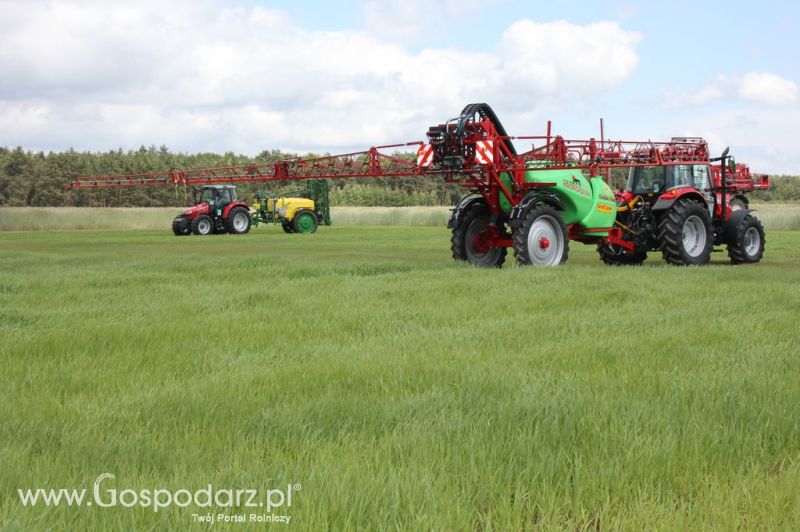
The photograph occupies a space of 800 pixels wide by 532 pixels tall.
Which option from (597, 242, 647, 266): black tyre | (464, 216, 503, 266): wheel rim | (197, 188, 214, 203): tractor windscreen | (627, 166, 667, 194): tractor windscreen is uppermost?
(197, 188, 214, 203): tractor windscreen

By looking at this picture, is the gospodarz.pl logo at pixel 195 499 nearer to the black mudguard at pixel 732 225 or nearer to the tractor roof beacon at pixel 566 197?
the tractor roof beacon at pixel 566 197

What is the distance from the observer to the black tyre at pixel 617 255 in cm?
1430

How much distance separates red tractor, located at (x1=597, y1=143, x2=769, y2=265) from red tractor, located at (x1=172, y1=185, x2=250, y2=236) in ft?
64.2

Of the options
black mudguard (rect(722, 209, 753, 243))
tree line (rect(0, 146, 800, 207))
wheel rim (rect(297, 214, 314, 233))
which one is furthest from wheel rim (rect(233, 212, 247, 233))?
tree line (rect(0, 146, 800, 207))

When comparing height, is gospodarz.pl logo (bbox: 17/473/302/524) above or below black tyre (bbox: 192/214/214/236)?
below

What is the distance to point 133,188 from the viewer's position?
69.8 metres

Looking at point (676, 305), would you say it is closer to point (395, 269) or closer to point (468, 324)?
point (468, 324)

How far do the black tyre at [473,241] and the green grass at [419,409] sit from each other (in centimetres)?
523

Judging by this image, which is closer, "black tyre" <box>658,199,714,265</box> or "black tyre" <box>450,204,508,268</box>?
"black tyre" <box>450,204,508,268</box>

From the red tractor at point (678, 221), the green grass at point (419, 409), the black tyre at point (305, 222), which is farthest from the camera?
the black tyre at point (305, 222)

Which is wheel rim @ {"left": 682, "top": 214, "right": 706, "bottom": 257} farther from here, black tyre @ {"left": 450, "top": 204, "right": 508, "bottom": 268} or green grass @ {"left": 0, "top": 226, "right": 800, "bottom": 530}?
green grass @ {"left": 0, "top": 226, "right": 800, "bottom": 530}

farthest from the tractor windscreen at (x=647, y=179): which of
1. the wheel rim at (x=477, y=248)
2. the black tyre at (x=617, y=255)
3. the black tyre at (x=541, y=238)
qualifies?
the wheel rim at (x=477, y=248)

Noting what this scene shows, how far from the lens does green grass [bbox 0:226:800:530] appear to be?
257 cm

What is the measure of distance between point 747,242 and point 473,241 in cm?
579
